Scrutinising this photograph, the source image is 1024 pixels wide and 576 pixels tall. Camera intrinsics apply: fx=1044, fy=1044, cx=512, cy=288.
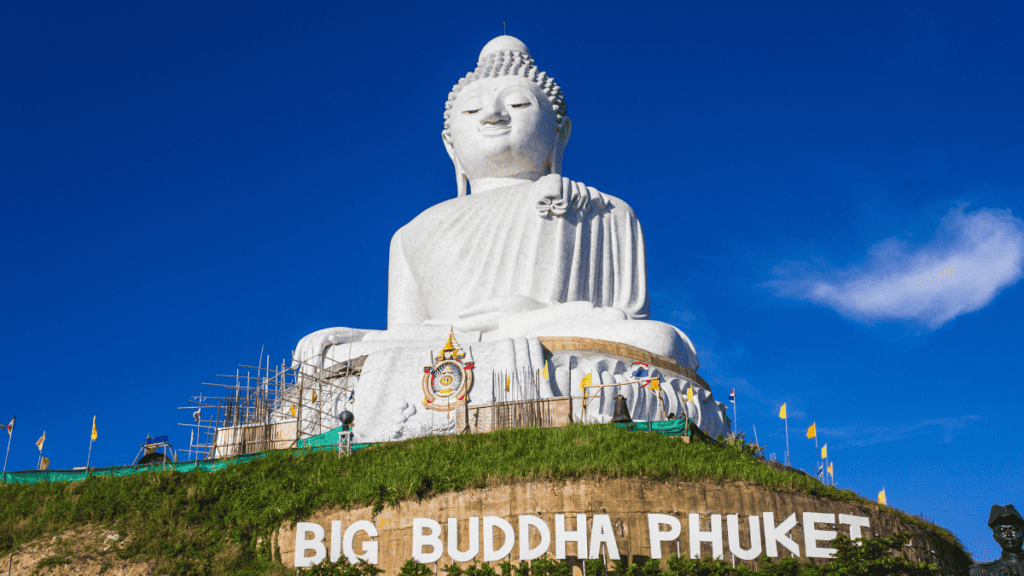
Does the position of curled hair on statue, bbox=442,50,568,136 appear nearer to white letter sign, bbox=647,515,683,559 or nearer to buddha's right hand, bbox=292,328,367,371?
buddha's right hand, bbox=292,328,367,371

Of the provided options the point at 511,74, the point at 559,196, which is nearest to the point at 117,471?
the point at 559,196

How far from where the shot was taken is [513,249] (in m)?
18.7

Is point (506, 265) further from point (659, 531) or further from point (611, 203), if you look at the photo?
point (659, 531)

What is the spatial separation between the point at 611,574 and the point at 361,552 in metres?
2.44

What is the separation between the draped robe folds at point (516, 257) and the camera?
727 inches

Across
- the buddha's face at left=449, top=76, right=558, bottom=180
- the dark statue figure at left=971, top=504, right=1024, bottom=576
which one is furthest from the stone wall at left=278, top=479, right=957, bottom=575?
the buddha's face at left=449, top=76, right=558, bottom=180

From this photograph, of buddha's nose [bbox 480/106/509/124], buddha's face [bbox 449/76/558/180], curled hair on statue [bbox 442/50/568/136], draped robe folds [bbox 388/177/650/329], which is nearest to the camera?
draped robe folds [bbox 388/177/650/329]

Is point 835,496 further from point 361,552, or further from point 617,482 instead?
point 361,552

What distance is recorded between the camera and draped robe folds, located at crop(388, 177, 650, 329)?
18.5 metres

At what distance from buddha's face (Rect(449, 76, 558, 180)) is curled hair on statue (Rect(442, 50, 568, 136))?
320 millimetres

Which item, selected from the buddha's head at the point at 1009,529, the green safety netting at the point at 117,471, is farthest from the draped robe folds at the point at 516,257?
the buddha's head at the point at 1009,529

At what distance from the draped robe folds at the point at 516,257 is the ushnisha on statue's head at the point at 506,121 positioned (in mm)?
906

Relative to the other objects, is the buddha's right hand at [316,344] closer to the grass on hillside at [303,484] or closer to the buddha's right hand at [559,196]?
the buddha's right hand at [559,196]

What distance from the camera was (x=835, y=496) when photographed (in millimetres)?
10547
